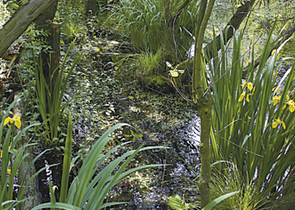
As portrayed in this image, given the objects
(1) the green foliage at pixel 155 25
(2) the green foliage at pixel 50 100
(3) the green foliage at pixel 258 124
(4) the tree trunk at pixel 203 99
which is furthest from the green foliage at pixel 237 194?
(1) the green foliage at pixel 155 25

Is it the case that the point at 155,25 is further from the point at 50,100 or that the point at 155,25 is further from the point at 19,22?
the point at 19,22

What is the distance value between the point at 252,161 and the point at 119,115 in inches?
61.9

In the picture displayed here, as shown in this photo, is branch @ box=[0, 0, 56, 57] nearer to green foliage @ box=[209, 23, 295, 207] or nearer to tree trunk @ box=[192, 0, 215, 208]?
tree trunk @ box=[192, 0, 215, 208]

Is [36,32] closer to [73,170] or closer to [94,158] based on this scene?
[73,170]

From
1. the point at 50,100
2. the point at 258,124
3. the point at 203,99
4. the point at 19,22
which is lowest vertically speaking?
the point at 258,124

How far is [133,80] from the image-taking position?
11.4 ft

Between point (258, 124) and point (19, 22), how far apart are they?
1.27 m

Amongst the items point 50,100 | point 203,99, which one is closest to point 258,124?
point 203,99

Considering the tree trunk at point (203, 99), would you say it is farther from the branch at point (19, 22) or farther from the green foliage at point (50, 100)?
the green foliage at point (50, 100)

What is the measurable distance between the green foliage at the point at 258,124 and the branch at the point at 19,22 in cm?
92

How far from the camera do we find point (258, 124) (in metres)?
1.44

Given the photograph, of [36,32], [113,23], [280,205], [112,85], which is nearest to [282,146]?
[280,205]

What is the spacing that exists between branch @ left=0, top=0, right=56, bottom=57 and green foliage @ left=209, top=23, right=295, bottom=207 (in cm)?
92

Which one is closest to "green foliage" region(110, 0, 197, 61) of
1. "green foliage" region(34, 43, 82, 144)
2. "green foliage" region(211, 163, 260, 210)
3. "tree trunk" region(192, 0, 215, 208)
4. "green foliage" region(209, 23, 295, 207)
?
"green foliage" region(34, 43, 82, 144)
